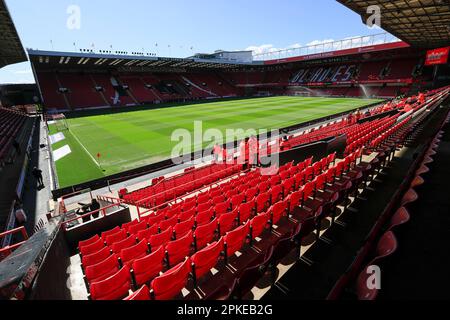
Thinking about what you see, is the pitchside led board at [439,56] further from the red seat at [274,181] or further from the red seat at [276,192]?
the red seat at [276,192]

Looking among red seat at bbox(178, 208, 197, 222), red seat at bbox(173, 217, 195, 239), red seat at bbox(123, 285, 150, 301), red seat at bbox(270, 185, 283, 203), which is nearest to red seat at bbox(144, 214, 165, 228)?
red seat at bbox(178, 208, 197, 222)

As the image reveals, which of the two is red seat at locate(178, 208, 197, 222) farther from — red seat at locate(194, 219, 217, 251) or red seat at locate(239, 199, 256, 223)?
red seat at locate(239, 199, 256, 223)

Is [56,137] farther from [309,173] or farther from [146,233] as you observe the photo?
[309,173]

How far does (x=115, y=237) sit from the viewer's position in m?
4.98

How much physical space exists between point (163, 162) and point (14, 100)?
4347 centimetres

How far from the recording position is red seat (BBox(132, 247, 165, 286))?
11.8 feet

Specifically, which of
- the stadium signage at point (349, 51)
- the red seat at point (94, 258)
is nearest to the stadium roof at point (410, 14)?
the stadium signage at point (349, 51)

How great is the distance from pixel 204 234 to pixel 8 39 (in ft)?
94.0

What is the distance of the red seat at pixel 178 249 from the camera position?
402 cm

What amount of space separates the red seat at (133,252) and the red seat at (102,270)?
14 centimetres

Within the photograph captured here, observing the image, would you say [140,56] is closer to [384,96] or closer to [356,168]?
[356,168]
